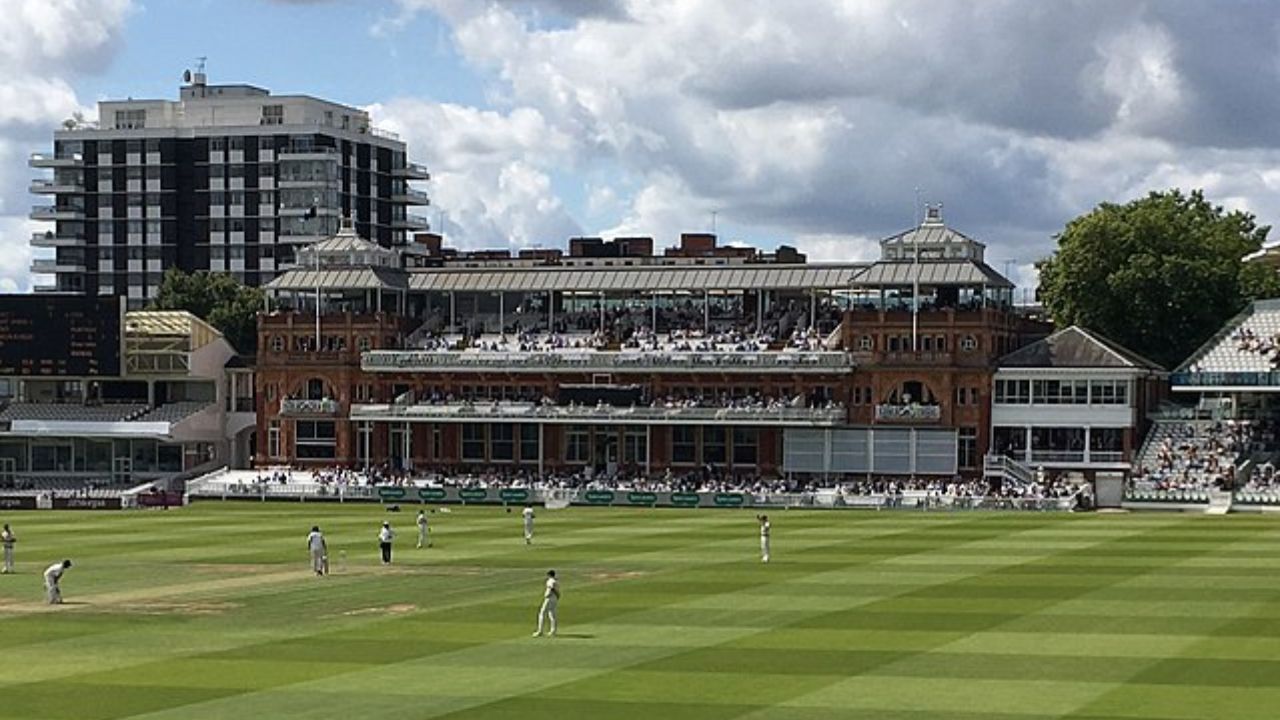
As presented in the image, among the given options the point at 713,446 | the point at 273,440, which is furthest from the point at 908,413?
the point at 273,440

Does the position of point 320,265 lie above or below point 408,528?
above

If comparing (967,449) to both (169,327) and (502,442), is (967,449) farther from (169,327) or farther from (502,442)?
(169,327)

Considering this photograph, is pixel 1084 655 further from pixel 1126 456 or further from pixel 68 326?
pixel 68 326

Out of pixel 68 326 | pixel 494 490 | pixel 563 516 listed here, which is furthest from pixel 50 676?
pixel 68 326

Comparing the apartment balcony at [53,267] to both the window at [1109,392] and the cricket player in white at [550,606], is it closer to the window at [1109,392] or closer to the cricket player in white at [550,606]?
the window at [1109,392]

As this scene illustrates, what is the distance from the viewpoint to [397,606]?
40.8 m

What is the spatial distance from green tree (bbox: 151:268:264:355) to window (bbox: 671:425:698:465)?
30.3m

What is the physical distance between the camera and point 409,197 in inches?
5566

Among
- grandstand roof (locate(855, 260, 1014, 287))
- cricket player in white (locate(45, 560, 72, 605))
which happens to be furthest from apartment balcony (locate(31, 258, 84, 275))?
cricket player in white (locate(45, 560, 72, 605))

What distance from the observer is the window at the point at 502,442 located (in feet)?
314

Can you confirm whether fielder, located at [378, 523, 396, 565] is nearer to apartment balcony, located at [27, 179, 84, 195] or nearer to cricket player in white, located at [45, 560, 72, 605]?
cricket player in white, located at [45, 560, 72, 605]

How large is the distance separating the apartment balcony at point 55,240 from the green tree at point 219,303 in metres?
20.5

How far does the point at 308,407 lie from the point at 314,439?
5.36 feet

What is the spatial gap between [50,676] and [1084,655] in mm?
16575
